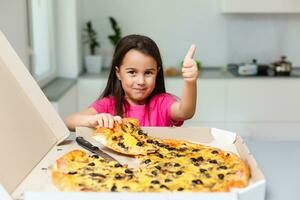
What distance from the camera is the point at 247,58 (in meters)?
3.42

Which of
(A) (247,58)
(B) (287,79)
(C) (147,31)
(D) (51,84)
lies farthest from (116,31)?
(B) (287,79)

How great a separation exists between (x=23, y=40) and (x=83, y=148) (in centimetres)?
127

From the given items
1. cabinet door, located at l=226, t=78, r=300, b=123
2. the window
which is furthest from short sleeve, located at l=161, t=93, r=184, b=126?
cabinet door, located at l=226, t=78, r=300, b=123

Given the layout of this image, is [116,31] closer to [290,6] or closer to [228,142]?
[290,6]

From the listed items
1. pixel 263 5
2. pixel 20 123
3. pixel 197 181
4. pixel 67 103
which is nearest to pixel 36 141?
pixel 20 123

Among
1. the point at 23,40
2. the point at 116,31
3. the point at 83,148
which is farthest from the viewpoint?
the point at 116,31

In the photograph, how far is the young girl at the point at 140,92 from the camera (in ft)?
4.25

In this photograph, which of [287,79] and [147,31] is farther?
[147,31]

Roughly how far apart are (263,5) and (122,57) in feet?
6.32

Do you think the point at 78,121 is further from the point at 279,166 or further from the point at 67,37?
the point at 67,37

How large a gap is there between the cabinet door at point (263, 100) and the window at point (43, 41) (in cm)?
123

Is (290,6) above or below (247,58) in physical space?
above

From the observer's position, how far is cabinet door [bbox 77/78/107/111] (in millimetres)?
2928

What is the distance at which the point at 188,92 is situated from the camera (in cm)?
116
